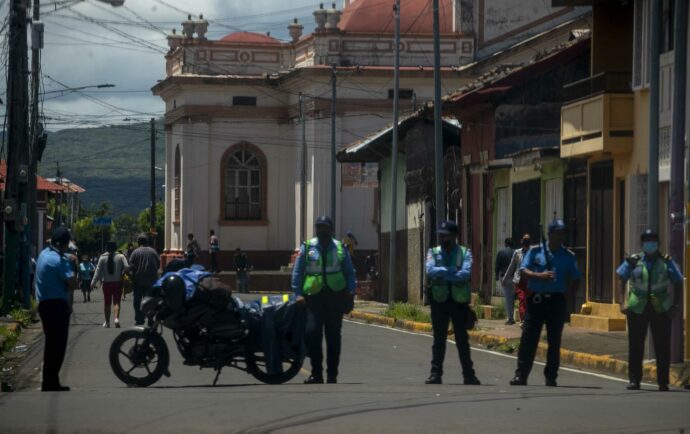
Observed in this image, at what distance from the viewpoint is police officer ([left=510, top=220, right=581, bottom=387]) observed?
619 inches

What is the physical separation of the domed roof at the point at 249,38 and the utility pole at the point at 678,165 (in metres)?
45.9

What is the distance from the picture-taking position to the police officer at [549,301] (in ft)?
51.5

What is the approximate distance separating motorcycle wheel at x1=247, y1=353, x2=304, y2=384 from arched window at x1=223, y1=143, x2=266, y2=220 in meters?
49.5

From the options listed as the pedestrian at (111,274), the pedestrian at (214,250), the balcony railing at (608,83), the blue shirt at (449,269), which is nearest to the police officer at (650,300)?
the blue shirt at (449,269)

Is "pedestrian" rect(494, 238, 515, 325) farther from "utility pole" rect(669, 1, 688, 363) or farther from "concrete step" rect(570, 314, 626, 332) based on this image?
"utility pole" rect(669, 1, 688, 363)

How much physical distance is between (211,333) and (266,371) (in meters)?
0.80

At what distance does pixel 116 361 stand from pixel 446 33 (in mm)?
45612

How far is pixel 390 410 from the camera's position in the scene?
1238 centimetres

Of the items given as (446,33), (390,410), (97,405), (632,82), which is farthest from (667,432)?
(446,33)

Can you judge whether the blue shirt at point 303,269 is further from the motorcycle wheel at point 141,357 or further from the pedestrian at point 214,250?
the pedestrian at point 214,250

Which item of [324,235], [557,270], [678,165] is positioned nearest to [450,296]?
[557,270]

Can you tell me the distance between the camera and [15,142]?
101 ft

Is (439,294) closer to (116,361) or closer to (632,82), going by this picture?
(116,361)

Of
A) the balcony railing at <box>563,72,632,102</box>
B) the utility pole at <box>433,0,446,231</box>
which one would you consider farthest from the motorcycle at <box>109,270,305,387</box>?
the utility pole at <box>433,0,446,231</box>
